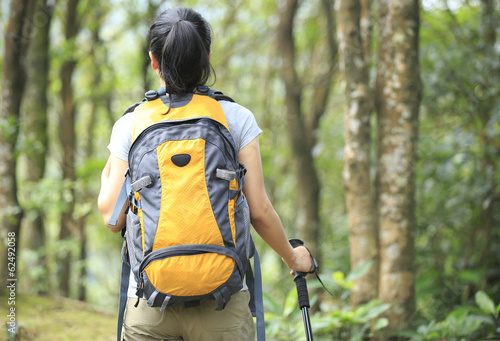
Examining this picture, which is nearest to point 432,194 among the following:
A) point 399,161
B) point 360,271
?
point 399,161

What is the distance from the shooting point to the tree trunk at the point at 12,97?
12.6 ft

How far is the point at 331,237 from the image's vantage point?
6.66m

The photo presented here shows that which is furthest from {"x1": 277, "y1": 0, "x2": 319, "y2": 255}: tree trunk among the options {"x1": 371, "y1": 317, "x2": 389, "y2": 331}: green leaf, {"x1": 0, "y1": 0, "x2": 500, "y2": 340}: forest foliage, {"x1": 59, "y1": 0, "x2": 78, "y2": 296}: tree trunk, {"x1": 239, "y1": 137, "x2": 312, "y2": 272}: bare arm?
{"x1": 239, "y1": 137, "x2": 312, "y2": 272}: bare arm

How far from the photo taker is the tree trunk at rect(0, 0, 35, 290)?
12.6ft

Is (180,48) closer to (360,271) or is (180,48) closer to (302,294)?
(302,294)

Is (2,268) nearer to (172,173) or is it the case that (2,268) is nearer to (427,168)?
(172,173)

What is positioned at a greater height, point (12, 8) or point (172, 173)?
point (12, 8)

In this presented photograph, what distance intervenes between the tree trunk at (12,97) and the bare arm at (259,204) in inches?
114

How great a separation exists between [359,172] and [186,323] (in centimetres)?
241

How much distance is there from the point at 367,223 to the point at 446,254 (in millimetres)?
2301

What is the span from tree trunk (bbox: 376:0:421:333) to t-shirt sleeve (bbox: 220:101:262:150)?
218cm

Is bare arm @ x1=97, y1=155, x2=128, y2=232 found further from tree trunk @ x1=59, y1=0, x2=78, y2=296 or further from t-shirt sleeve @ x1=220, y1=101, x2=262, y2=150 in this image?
tree trunk @ x1=59, y1=0, x2=78, y2=296

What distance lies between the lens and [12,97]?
3943 mm

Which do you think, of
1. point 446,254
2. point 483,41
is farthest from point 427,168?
point 483,41
